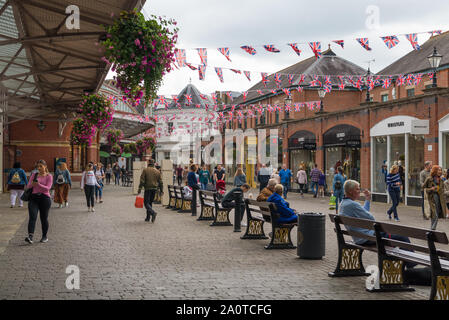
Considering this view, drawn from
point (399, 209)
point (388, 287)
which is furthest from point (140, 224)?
point (399, 209)

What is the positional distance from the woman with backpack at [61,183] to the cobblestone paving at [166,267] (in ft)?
20.2

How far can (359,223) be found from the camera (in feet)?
23.4

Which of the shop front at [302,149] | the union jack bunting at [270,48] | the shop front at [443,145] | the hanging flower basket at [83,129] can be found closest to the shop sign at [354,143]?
the shop front at [302,149]

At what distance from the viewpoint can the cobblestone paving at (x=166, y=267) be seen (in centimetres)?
632

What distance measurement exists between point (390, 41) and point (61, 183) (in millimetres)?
13098

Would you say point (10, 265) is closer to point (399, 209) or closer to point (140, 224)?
point (140, 224)

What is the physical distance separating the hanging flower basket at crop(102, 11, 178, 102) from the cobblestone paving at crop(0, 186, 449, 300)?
300 cm

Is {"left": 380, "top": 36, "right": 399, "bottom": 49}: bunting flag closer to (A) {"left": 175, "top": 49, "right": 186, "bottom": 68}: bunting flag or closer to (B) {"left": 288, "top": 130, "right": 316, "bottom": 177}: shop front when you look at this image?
(A) {"left": 175, "top": 49, "right": 186, "bottom": 68}: bunting flag

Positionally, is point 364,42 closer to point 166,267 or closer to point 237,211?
point 237,211

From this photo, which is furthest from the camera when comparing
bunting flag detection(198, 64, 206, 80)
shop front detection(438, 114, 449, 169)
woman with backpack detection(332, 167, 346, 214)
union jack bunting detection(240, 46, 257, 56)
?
shop front detection(438, 114, 449, 169)

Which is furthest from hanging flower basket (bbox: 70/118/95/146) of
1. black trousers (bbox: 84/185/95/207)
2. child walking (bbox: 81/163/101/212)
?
black trousers (bbox: 84/185/95/207)

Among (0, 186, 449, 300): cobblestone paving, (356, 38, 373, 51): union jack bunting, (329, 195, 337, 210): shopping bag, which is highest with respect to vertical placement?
(356, 38, 373, 51): union jack bunting

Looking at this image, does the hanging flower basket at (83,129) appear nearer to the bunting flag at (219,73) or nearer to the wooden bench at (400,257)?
the bunting flag at (219,73)

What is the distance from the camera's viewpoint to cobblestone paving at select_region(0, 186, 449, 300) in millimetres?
6320
